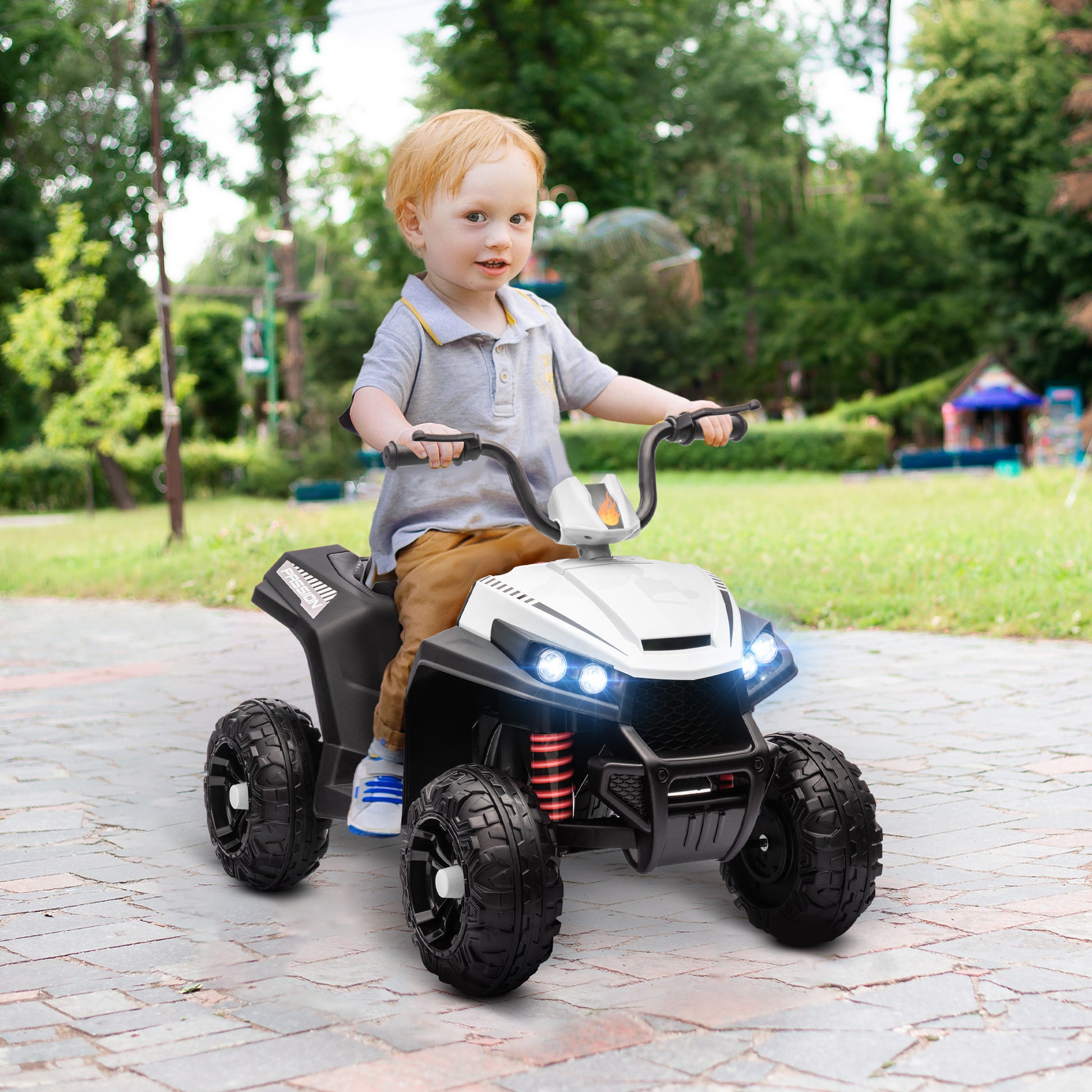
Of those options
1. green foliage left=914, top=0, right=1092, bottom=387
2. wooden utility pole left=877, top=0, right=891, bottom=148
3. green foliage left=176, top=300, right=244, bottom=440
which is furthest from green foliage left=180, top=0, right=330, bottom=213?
wooden utility pole left=877, top=0, right=891, bottom=148

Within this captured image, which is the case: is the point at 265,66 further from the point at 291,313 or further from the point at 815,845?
the point at 815,845

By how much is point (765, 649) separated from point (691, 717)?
0.29 metres

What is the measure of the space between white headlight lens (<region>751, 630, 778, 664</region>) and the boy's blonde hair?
1212 mm

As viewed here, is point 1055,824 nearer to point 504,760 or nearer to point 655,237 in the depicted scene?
point 504,760

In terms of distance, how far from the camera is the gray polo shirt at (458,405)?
10.6ft

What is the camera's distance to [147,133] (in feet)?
106

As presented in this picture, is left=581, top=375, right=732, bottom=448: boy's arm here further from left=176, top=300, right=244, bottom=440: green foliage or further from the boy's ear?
left=176, top=300, right=244, bottom=440: green foliage

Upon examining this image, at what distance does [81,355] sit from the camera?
25.4m

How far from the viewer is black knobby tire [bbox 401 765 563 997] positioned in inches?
106

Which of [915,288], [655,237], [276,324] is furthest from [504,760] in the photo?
[276,324]

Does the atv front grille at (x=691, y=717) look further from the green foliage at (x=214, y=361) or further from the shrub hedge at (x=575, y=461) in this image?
the green foliage at (x=214, y=361)

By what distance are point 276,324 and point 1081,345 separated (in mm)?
26292

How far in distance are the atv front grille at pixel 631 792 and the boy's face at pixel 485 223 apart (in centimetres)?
120

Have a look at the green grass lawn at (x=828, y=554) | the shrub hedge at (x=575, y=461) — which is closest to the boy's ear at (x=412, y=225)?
the green grass lawn at (x=828, y=554)
